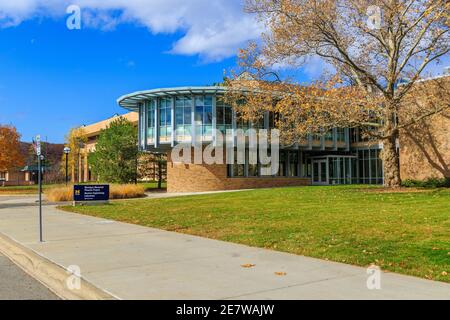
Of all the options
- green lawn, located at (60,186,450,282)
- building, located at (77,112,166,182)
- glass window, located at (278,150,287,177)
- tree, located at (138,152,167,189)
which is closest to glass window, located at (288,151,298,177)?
glass window, located at (278,150,287,177)

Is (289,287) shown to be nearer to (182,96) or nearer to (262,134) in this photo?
(262,134)

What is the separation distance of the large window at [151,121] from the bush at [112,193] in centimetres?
789

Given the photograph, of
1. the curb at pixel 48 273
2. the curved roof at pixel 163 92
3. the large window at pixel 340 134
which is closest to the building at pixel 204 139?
the curved roof at pixel 163 92

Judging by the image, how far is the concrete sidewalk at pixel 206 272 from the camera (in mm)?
5605

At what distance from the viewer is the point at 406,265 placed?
7074mm

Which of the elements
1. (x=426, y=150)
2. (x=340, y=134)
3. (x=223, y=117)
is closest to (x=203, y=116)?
(x=223, y=117)

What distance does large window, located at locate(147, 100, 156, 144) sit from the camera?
39938mm

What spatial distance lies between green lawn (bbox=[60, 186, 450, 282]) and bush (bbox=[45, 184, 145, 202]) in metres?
13.0

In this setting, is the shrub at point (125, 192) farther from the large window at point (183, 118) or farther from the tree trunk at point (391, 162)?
the tree trunk at point (391, 162)

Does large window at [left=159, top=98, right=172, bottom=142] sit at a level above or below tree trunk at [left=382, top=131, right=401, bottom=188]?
above

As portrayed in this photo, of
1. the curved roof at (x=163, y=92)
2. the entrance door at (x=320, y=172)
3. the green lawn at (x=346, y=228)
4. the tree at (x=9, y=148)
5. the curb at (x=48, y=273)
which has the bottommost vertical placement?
the curb at (x=48, y=273)

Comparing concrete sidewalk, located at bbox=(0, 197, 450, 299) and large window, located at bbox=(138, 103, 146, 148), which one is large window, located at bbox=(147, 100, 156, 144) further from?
concrete sidewalk, located at bbox=(0, 197, 450, 299)
